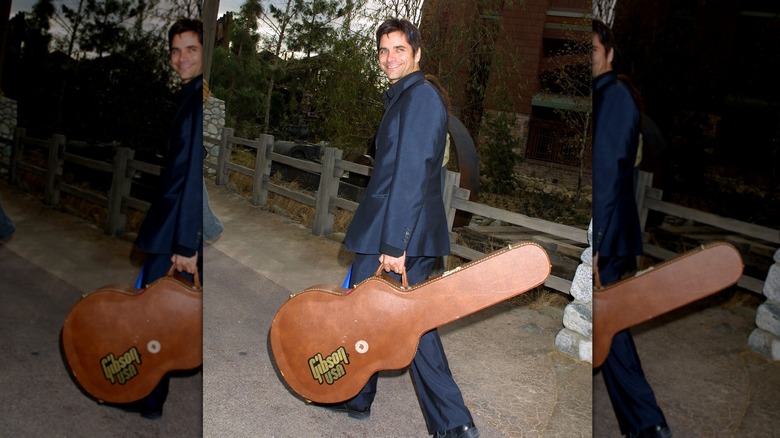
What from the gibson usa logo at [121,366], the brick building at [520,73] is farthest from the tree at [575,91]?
the gibson usa logo at [121,366]

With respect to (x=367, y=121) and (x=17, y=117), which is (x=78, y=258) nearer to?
(x=17, y=117)

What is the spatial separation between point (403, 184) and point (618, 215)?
339 mm

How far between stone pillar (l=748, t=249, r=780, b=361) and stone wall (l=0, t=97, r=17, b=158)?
0.81 m

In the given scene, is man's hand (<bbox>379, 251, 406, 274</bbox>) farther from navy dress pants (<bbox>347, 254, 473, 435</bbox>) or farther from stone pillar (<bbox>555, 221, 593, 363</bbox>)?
stone pillar (<bbox>555, 221, 593, 363</bbox>)

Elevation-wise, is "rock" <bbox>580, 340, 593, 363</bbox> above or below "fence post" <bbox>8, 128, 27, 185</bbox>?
below

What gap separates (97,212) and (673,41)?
683mm

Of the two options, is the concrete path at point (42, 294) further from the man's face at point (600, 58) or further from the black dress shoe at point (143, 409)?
the man's face at point (600, 58)

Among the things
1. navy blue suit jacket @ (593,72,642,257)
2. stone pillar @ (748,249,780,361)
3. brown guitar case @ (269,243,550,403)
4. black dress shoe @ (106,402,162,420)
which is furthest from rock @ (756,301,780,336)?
black dress shoe @ (106,402,162,420)

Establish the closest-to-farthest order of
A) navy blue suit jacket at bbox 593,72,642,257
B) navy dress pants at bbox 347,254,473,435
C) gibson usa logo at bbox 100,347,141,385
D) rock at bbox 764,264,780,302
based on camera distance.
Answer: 1. rock at bbox 764,264,780,302
2. navy blue suit jacket at bbox 593,72,642,257
3. gibson usa logo at bbox 100,347,141,385
4. navy dress pants at bbox 347,254,473,435

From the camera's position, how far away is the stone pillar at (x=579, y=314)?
0.93 metres

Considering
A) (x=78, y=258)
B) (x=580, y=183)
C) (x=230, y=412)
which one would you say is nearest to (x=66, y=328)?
(x=78, y=258)

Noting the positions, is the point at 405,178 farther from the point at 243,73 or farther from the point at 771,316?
the point at 771,316

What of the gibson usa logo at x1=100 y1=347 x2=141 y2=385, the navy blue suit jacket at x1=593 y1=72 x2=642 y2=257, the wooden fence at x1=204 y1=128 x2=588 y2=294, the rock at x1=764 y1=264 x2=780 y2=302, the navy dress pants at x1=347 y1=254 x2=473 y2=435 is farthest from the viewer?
the navy dress pants at x1=347 y1=254 x2=473 y2=435

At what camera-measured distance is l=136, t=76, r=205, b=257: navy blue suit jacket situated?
0.74 meters
